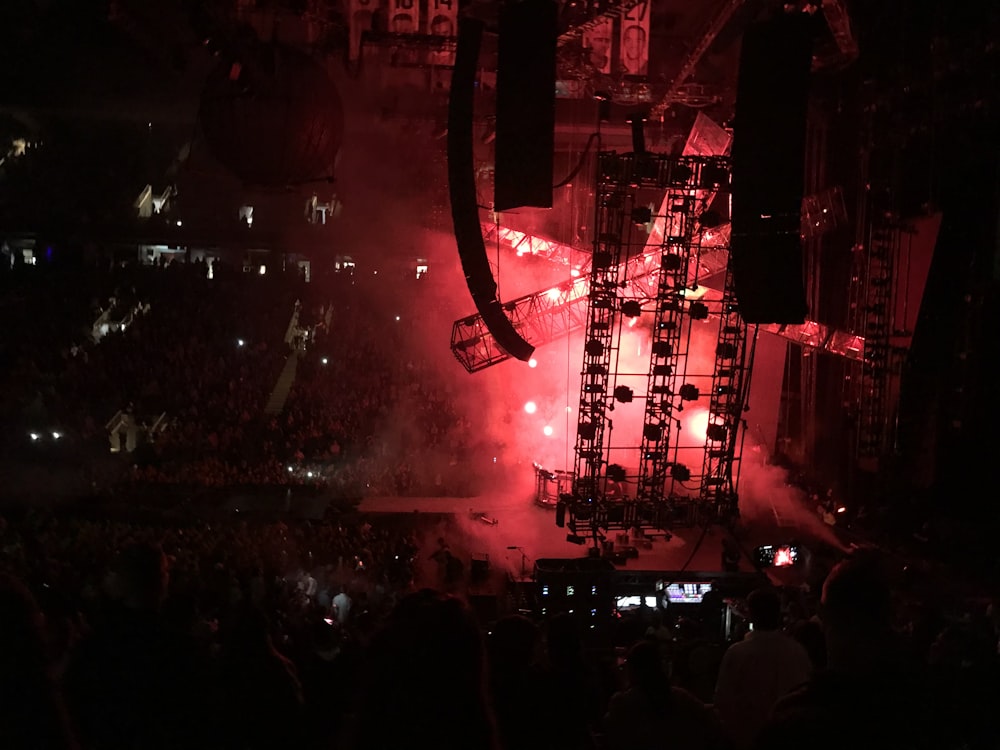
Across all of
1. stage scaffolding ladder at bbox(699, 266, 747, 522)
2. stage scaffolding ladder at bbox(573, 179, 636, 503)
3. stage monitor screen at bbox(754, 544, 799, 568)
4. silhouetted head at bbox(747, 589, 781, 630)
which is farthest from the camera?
stage monitor screen at bbox(754, 544, 799, 568)

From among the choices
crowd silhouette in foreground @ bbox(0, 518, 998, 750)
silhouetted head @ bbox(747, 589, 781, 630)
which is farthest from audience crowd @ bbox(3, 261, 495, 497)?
silhouetted head @ bbox(747, 589, 781, 630)

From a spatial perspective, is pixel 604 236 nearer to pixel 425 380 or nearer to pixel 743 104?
pixel 743 104

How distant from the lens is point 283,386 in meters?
12.5

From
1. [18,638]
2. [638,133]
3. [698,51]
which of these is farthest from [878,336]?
[18,638]

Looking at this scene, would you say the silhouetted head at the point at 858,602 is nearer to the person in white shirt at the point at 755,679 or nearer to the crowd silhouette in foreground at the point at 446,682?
the crowd silhouette in foreground at the point at 446,682

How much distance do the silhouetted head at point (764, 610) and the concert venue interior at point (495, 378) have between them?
0.02 metres

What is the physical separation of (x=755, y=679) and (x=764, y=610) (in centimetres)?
28

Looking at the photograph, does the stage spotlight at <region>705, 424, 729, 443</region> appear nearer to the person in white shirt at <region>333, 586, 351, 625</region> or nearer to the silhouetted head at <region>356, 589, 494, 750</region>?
the person in white shirt at <region>333, 586, 351, 625</region>

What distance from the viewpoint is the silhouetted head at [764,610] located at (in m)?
2.84

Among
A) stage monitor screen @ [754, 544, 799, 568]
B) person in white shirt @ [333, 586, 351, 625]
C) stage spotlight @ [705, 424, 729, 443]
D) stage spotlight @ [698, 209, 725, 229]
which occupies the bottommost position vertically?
person in white shirt @ [333, 586, 351, 625]

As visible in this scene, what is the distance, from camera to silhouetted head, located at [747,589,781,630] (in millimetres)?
2844

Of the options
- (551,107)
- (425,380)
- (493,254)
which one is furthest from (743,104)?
(425,380)

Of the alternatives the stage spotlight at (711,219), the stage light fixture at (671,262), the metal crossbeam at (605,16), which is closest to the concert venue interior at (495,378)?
the metal crossbeam at (605,16)

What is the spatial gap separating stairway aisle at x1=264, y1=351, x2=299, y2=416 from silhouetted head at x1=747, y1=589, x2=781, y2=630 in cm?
912
